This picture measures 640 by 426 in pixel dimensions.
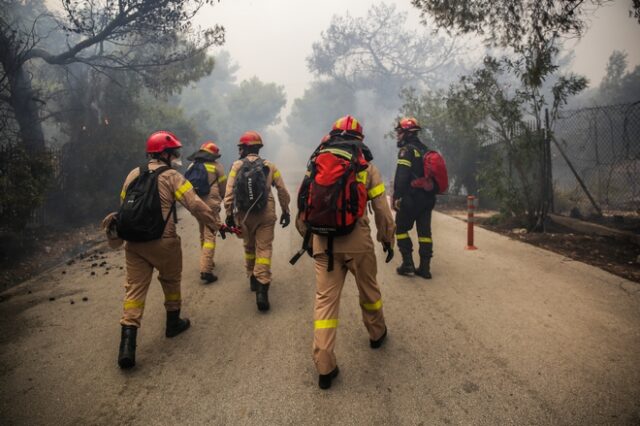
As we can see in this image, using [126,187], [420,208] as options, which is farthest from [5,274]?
[420,208]

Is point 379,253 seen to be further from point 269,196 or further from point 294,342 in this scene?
point 294,342

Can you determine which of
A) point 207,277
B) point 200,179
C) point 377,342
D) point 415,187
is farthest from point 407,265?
point 200,179

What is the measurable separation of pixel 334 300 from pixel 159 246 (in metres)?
1.66

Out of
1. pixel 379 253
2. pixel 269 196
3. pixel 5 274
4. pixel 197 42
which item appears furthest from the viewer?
pixel 197 42

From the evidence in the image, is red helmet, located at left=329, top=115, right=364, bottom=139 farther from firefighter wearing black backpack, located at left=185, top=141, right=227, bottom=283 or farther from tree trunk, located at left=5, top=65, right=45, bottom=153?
tree trunk, located at left=5, top=65, right=45, bottom=153

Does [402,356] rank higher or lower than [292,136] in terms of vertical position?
lower

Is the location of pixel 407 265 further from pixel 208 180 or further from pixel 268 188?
pixel 208 180

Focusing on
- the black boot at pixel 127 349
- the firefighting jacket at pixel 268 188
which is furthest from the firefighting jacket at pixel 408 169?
the black boot at pixel 127 349

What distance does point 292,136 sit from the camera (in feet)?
254

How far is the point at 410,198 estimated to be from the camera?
4988mm

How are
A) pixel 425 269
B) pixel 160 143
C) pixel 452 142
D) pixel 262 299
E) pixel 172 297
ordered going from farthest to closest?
pixel 452 142 < pixel 425 269 < pixel 262 299 < pixel 172 297 < pixel 160 143

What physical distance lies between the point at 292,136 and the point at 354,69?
135 ft

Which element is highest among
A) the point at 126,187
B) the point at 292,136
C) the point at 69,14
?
the point at 292,136

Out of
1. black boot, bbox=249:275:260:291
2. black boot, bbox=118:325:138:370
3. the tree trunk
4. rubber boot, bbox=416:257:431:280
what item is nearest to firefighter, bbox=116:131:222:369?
black boot, bbox=118:325:138:370
